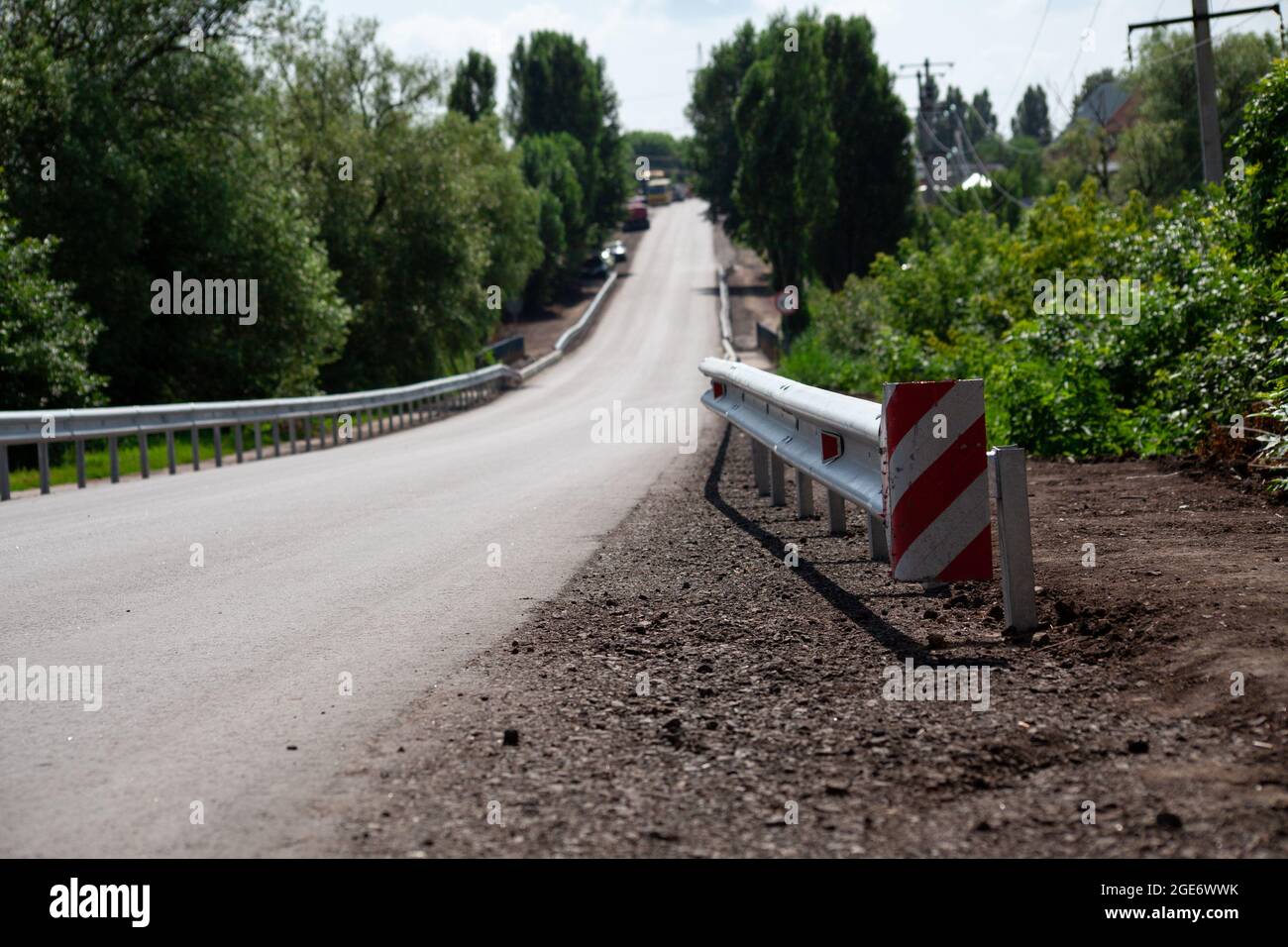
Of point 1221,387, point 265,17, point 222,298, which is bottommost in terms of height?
point 1221,387

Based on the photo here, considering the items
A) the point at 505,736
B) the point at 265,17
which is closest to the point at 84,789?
the point at 505,736

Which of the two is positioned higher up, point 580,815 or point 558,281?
point 558,281

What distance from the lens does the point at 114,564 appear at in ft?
29.0

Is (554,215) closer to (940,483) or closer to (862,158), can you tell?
(862,158)

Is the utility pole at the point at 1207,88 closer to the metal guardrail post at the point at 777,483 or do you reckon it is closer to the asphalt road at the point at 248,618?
the asphalt road at the point at 248,618

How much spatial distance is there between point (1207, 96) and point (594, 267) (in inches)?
3050

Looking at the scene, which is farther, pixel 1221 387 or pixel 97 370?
pixel 97 370

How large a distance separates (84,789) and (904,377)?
17.7 m

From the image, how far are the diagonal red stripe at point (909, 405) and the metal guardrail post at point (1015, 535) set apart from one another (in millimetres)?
338

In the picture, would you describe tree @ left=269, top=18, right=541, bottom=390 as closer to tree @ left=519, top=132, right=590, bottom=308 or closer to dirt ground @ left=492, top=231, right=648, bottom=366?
dirt ground @ left=492, top=231, right=648, bottom=366

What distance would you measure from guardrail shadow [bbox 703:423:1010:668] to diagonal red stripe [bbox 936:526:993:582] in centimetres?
33

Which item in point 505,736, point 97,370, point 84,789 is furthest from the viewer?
point 97,370

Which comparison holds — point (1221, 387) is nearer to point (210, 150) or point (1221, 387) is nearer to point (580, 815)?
point (580, 815)
